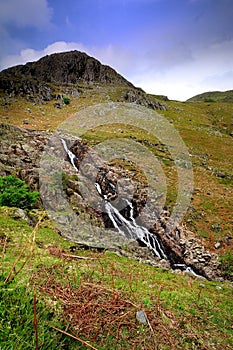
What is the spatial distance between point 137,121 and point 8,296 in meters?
62.0

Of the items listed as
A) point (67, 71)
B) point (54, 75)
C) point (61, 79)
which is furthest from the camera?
point (67, 71)

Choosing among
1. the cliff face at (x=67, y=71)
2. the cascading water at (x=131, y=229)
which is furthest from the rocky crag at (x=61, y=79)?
the cascading water at (x=131, y=229)

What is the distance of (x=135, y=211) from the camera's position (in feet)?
71.6

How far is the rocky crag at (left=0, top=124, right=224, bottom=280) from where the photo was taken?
1582cm

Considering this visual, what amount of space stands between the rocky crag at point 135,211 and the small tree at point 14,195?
3246 mm

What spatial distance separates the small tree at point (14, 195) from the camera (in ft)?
49.9

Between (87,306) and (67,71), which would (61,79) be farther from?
(87,306)

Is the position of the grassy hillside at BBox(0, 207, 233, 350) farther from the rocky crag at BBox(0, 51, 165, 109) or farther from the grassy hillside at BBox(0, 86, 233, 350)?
the rocky crag at BBox(0, 51, 165, 109)

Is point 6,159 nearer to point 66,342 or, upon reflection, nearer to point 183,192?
point 183,192

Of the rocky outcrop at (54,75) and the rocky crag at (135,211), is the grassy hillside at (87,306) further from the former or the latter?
the rocky outcrop at (54,75)

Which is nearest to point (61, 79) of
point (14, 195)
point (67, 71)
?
point (67, 71)

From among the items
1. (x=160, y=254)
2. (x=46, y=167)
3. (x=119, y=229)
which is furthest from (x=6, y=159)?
(x=160, y=254)

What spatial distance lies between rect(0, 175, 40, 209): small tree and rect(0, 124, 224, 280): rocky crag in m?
3.25

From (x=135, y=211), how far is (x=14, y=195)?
10736mm
